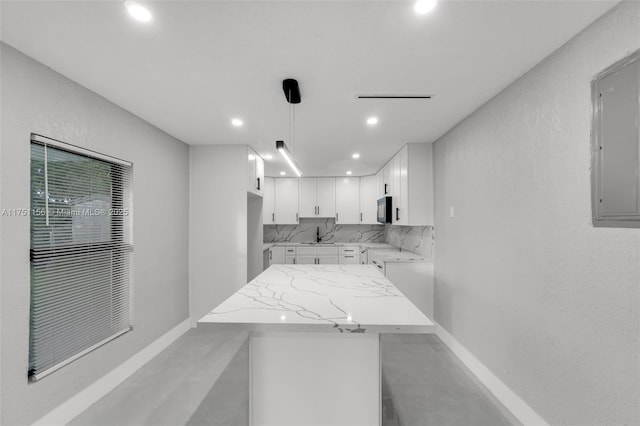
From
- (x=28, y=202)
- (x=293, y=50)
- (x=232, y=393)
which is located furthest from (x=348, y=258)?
(x=28, y=202)

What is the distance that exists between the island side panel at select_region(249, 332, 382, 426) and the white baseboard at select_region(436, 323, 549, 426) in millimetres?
1132

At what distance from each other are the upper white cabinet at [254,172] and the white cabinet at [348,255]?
226cm

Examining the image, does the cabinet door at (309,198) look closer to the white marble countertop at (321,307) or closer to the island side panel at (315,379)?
the white marble countertop at (321,307)

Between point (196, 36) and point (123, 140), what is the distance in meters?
1.57

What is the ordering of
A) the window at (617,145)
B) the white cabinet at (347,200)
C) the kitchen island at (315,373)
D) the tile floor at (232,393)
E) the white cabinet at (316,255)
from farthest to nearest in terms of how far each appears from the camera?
1. the white cabinet at (347,200)
2. the white cabinet at (316,255)
3. the tile floor at (232,393)
4. the kitchen island at (315,373)
5. the window at (617,145)

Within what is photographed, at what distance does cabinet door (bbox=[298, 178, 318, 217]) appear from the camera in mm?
6121

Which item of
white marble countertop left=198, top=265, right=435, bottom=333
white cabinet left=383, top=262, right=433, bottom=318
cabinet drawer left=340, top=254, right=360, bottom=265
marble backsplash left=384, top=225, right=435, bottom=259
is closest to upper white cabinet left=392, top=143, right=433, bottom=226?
marble backsplash left=384, top=225, right=435, bottom=259

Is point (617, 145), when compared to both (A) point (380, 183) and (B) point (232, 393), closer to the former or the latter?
(B) point (232, 393)

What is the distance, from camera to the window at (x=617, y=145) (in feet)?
3.99

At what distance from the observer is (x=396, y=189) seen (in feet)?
13.8

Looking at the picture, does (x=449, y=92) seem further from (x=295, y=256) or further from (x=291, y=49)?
(x=295, y=256)

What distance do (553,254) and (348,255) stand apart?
13.9ft

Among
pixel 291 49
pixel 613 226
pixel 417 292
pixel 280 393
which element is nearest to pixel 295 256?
pixel 417 292

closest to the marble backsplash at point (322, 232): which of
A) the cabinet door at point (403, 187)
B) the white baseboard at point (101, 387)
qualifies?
the cabinet door at point (403, 187)
